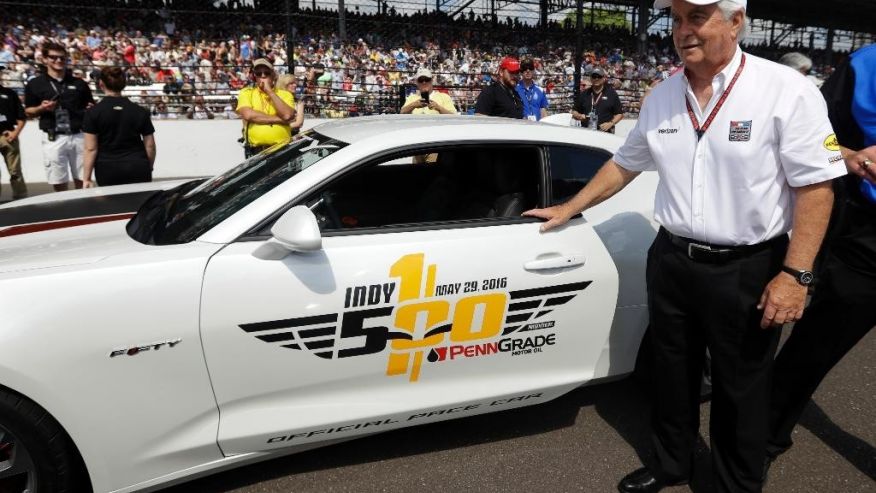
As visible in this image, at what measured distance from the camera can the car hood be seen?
2074 millimetres

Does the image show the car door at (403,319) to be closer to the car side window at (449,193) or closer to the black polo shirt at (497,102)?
the car side window at (449,193)

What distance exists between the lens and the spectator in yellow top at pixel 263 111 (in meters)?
5.86

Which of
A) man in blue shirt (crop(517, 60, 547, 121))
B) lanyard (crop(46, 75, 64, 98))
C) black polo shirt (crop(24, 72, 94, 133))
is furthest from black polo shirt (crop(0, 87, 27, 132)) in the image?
man in blue shirt (crop(517, 60, 547, 121))

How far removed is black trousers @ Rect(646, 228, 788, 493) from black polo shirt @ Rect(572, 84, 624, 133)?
21.1ft

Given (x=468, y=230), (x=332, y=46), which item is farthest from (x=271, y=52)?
(x=468, y=230)

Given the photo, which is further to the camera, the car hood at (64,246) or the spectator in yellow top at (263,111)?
the spectator in yellow top at (263,111)

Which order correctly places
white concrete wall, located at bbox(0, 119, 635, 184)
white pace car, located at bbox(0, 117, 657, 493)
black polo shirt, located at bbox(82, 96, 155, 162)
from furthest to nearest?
1. white concrete wall, located at bbox(0, 119, 635, 184)
2. black polo shirt, located at bbox(82, 96, 155, 162)
3. white pace car, located at bbox(0, 117, 657, 493)

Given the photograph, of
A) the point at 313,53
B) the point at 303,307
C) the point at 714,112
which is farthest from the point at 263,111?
the point at 313,53

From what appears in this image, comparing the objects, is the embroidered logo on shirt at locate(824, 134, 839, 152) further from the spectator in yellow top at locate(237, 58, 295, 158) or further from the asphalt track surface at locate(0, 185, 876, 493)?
the spectator in yellow top at locate(237, 58, 295, 158)

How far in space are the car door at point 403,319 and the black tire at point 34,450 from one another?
1.54ft

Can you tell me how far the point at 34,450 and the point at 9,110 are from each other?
6023mm

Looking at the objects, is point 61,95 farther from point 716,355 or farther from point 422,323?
point 716,355

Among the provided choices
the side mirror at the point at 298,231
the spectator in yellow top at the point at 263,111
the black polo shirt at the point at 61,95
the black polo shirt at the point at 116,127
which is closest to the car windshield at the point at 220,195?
the side mirror at the point at 298,231

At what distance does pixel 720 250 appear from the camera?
207 centimetres
